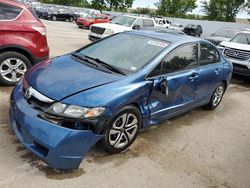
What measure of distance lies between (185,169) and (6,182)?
211 cm

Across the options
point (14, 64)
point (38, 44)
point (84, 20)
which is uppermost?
point (38, 44)

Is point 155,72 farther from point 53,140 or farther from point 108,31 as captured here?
point 108,31

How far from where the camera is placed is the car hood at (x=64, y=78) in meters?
3.41

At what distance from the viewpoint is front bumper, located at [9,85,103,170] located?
3.06 metres

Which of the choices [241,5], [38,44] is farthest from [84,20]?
[241,5]

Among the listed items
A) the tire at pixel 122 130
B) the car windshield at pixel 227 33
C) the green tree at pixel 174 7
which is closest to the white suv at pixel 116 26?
the car windshield at pixel 227 33

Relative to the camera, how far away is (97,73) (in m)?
3.83

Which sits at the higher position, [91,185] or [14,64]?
[14,64]

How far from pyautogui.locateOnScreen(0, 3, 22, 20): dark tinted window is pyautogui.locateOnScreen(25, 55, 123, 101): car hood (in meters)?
1.94

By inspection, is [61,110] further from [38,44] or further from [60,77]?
[38,44]

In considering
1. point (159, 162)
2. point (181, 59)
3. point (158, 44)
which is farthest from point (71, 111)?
point (181, 59)

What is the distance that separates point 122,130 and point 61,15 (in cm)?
3039

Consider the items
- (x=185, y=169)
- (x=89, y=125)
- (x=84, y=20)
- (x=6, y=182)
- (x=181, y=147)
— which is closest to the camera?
(x=6, y=182)

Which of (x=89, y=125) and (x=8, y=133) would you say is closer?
(x=89, y=125)
